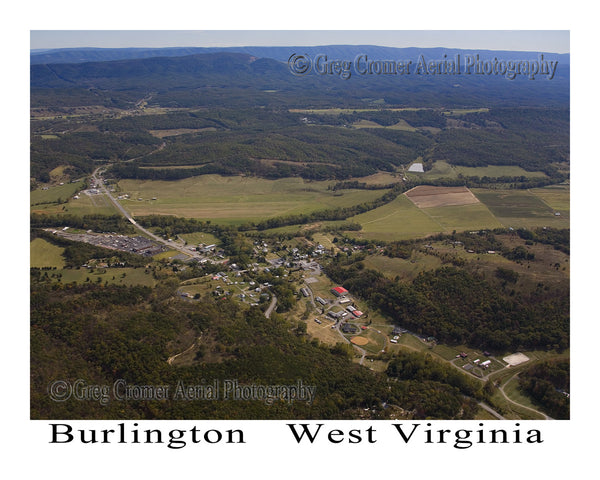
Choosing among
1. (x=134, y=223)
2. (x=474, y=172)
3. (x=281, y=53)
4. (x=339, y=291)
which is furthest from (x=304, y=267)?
(x=281, y=53)

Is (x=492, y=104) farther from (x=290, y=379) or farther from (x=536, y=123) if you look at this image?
(x=290, y=379)

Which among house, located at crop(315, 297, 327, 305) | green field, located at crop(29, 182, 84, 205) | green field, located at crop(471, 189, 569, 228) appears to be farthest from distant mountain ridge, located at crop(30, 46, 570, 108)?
house, located at crop(315, 297, 327, 305)

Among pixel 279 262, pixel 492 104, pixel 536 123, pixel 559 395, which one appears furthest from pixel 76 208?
pixel 492 104

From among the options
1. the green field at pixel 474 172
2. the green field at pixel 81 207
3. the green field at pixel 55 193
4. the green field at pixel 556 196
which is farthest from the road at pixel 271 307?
the green field at pixel 474 172

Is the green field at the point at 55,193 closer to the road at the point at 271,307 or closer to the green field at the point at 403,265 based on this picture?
the road at the point at 271,307

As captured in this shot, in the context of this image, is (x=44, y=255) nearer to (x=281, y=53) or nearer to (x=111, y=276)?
(x=111, y=276)

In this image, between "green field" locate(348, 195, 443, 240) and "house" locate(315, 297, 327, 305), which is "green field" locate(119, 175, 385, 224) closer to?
"green field" locate(348, 195, 443, 240)
